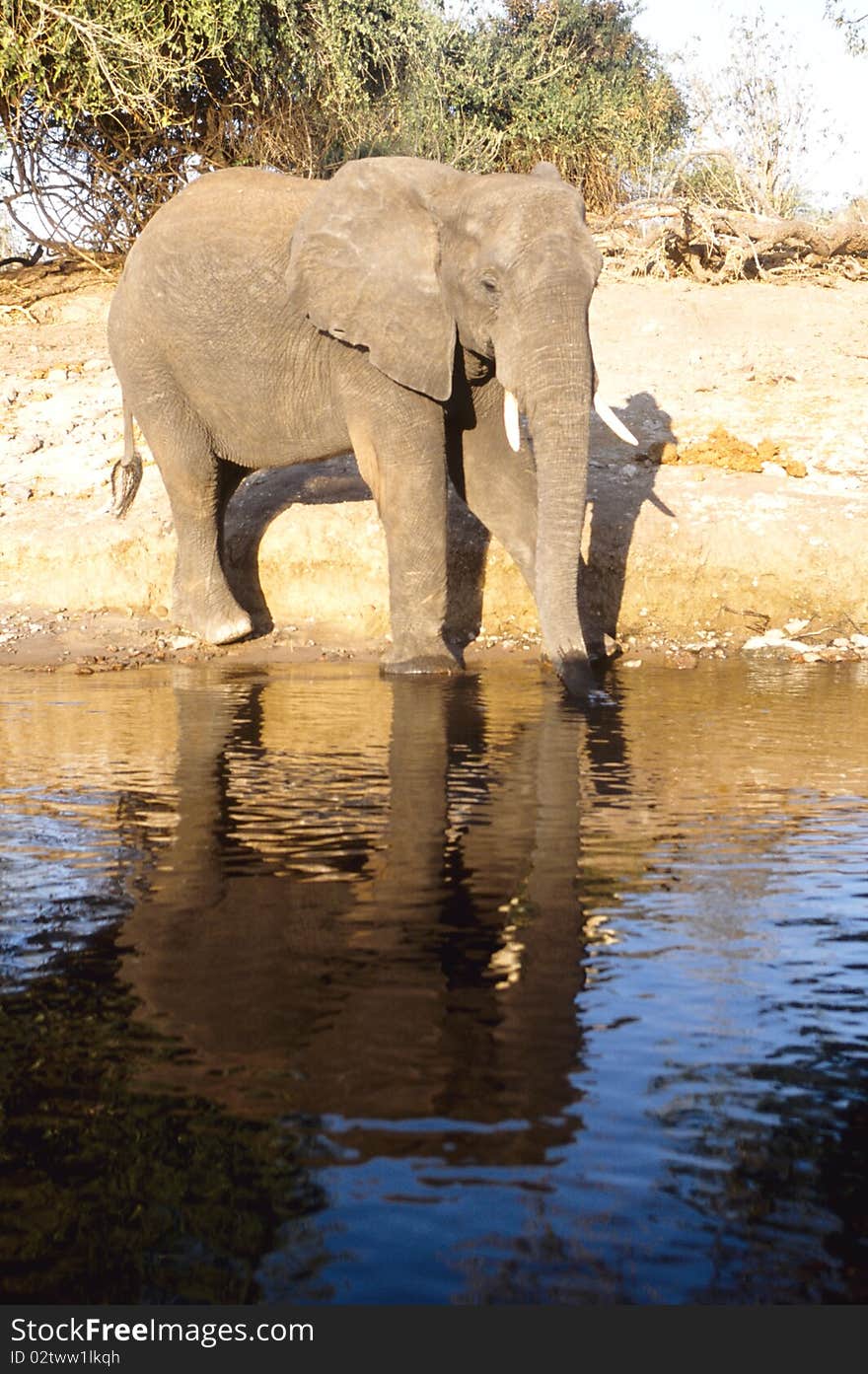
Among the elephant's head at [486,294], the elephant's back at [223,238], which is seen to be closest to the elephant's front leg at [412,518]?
the elephant's head at [486,294]

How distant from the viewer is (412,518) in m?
8.53

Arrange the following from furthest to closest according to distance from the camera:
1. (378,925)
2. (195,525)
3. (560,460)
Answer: (195,525) → (560,460) → (378,925)

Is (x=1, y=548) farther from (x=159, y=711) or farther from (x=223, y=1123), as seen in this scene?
(x=223, y=1123)

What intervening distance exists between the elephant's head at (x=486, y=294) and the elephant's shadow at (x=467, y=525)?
1.27 meters

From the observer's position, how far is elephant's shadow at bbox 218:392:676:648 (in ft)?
32.1

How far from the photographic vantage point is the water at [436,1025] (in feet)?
9.57

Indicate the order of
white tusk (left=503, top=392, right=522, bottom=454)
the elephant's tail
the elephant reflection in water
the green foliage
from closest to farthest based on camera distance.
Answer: the elephant reflection in water → white tusk (left=503, top=392, right=522, bottom=454) → the elephant's tail → the green foliage

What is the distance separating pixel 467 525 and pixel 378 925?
5.75 m

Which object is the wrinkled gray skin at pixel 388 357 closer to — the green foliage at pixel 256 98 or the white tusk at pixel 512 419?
the white tusk at pixel 512 419

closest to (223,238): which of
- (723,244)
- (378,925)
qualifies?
(378,925)

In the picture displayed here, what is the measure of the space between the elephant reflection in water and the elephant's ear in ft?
6.20

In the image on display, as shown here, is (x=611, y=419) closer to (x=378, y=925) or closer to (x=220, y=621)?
(x=220, y=621)

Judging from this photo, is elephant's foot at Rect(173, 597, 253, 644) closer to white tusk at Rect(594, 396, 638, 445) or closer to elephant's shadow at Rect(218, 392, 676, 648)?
elephant's shadow at Rect(218, 392, 676, 648)

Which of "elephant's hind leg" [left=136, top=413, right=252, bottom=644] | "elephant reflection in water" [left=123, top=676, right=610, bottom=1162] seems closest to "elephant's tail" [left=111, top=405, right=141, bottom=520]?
"elephant's hind leg" [left=136, top=413, right=252, bottom=644]
